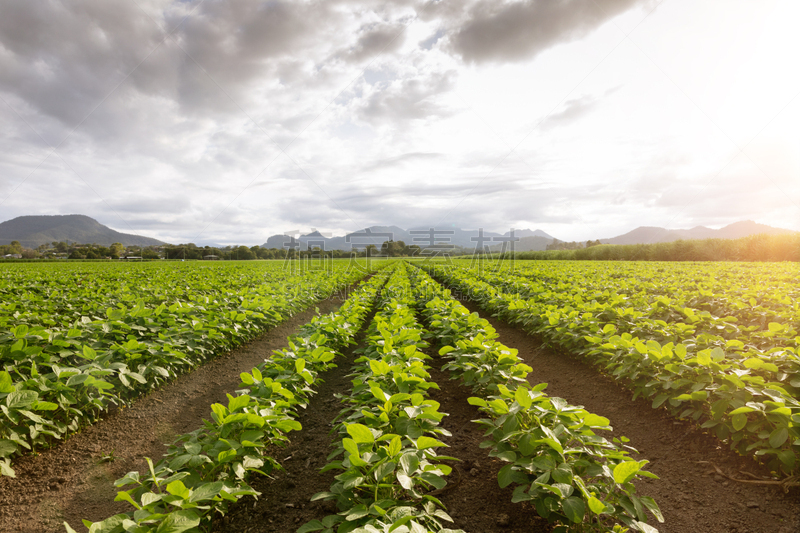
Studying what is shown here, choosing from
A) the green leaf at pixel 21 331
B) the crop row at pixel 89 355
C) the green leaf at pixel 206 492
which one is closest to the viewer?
the green leaf at pixel 206 492

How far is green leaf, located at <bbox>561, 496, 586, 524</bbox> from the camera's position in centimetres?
188

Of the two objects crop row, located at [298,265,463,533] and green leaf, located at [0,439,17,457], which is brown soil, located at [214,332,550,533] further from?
green leaf, located at [0,439,17,457]

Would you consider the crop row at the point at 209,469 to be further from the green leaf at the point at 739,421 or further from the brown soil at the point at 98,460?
the green leaf at the point at 739,421

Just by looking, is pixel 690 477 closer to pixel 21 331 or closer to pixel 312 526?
pixel 312 526

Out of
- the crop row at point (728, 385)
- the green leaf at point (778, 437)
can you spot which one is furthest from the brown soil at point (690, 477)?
the green leaf at point (778, 437)

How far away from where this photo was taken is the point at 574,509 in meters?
1.89

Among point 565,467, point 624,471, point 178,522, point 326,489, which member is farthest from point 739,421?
point 178,522

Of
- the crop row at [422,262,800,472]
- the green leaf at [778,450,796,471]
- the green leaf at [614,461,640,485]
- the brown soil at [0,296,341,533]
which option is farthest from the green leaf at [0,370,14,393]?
the green leaf at [778,450,796,471]

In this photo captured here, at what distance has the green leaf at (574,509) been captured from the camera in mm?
1880

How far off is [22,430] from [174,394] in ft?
6.50

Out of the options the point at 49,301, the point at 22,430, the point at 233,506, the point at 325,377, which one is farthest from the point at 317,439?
the point at 49,301

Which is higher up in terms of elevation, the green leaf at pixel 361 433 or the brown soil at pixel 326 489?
the green leaf at pixel 361 433

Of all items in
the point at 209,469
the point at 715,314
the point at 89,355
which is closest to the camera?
the point at 209,469

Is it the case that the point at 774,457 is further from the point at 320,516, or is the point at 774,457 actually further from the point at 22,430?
the point at 22,430
